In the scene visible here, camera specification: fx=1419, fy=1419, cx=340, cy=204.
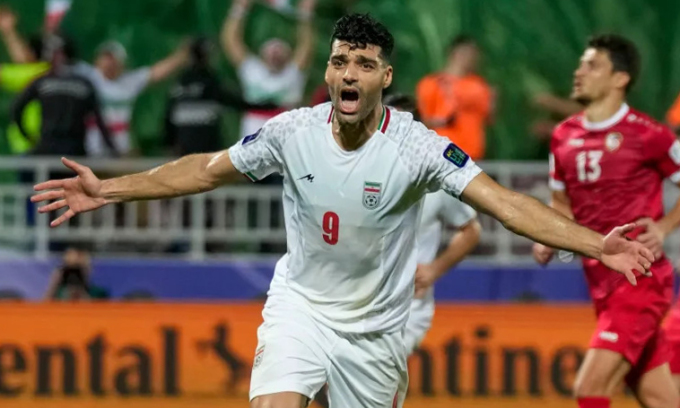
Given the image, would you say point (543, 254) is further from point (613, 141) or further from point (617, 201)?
point (613, 141)

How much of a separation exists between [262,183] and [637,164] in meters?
5.03

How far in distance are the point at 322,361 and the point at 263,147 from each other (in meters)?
1.00

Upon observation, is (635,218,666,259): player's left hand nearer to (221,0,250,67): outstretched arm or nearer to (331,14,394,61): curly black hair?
(331,14,394,61): curly black hair

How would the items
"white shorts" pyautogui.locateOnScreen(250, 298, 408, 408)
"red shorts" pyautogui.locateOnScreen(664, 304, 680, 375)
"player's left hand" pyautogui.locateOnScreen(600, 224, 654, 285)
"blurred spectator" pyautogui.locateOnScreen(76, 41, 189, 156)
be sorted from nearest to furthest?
1. "player's left hand" pyautogui.locateOnScreen(600, 224, 654, 285)
2. "white shorts" pyautogui.locateOnScreen(250, 298, 408, 408)
3. "red shorts" pyautogui.locateOnScreen(664, 304, 680, 375)
4. "blurred spectator" pyautogui.locateOnScreen(76, 41, 189, 156)

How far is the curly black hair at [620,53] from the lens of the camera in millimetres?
8289

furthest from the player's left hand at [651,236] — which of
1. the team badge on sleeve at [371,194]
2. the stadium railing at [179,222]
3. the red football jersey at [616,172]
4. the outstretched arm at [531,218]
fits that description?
the stadium railing at [179,222]

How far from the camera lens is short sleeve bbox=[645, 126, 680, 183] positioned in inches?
319

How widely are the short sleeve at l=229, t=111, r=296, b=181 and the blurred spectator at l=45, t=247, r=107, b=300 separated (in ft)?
17.9

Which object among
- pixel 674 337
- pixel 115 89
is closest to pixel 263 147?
pixel 674 337

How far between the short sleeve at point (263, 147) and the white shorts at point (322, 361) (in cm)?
64

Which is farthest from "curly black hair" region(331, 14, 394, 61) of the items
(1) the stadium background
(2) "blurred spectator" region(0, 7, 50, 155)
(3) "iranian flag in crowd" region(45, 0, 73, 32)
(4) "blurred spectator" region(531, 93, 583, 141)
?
(3) "iranian flag in crowd" region(45, 0, 73, 32)

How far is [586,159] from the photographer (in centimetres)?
815

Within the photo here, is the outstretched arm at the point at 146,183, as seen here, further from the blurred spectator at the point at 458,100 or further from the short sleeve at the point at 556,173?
the blurred spectator at the point at 458,100

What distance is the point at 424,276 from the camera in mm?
7965
